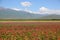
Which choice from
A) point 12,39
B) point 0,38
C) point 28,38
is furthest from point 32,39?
point 0,38

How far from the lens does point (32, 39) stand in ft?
27.3

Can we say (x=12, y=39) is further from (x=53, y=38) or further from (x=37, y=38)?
(x=53, y=38)

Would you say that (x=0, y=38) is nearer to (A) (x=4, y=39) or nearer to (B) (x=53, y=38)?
(A) (x=4, y=39)

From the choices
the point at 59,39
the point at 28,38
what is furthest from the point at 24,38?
the point at 59,39

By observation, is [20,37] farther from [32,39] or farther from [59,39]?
[59,39]

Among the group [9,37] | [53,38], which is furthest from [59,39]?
[9,37]

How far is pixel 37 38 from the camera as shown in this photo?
8.41 metres

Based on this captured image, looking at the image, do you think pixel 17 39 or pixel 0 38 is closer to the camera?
pixel 17 39

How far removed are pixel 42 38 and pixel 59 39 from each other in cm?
70

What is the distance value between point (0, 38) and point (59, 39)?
7.85 feet

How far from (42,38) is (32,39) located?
16.2 inches

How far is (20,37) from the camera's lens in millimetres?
8336

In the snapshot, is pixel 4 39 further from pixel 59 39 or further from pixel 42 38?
pixel 59 39

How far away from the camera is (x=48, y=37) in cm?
843
